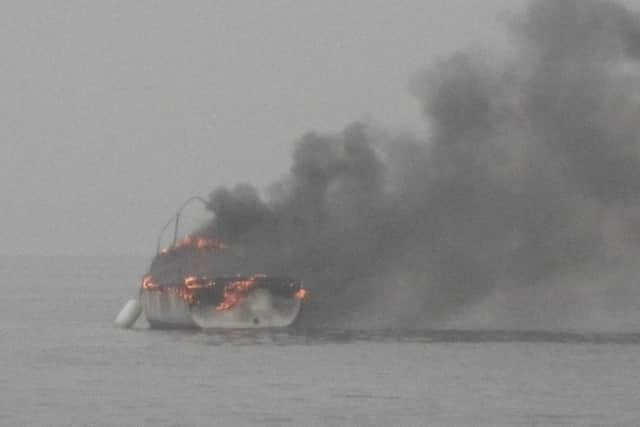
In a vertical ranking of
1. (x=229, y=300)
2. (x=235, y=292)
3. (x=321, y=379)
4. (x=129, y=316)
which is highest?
(x=129, y=316)

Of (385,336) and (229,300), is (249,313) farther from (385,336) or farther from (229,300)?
(385,336)

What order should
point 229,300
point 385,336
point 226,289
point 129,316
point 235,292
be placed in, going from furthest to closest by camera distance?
point 129,316
point 229,300
point 235,292
point 226,289
point 385,336

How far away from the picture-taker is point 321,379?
8925cm

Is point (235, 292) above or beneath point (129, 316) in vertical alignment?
beneath

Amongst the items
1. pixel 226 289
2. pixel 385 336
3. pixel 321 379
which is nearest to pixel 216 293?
pixel 226 289

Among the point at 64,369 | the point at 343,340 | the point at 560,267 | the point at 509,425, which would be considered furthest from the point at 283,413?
the point at 560,267

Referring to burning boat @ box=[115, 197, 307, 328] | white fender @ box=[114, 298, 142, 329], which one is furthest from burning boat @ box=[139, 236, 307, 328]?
white fender @ box=[114, 298, 142, 329]

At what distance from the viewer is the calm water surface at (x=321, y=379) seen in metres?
75.3

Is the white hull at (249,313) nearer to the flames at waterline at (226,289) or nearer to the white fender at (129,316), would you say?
the flames at waterline at (226,289)

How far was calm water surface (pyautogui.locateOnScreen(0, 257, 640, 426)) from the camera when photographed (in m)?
75.3

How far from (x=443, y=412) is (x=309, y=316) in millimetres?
47385

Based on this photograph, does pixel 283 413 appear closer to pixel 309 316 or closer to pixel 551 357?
pixel 551 357

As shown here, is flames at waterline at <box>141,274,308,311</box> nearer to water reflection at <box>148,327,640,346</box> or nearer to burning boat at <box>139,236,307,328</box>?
burning boat at <box>139,236,307,328</box>

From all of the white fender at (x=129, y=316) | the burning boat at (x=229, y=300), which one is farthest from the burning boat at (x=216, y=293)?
the white fender at (x=129, y=316)
